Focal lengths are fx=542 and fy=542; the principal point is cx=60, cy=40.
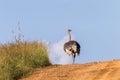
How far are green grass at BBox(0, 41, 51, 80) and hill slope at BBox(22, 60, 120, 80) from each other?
0.46 m

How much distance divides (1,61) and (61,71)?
2033 mm

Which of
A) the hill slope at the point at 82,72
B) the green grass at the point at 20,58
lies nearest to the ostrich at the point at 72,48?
the green grass at the point at 20,58

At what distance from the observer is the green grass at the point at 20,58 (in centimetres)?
1639

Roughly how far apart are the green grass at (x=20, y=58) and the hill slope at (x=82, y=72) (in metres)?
0.46

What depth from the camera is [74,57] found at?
70.3 ft

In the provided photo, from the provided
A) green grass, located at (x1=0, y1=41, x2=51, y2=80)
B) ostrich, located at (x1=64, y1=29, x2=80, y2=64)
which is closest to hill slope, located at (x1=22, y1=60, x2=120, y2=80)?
green grass, located at (x1=0, y1=41, x2=51, y2=80)

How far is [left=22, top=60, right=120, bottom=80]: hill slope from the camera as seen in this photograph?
1416 centimetres

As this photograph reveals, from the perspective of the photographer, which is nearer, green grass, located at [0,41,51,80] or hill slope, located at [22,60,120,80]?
hill slope, located at [22,60,120,80]

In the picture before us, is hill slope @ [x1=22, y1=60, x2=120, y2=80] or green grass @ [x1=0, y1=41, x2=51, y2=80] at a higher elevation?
green grass @ [x1=0, y1=41, x2=51, y2=80]

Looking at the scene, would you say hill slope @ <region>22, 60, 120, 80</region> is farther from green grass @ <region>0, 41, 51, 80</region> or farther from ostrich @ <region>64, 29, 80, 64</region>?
ostrich @ <region>64, 29, 80, 64</region>

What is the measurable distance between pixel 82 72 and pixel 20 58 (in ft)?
10.2

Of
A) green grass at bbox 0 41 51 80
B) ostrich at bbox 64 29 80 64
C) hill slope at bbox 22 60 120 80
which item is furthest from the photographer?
ostrich at bbox 64 29 80 64

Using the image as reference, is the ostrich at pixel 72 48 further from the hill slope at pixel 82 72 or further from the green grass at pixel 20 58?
the hill slope at pixel 82 72

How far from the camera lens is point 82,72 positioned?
15070 mm
